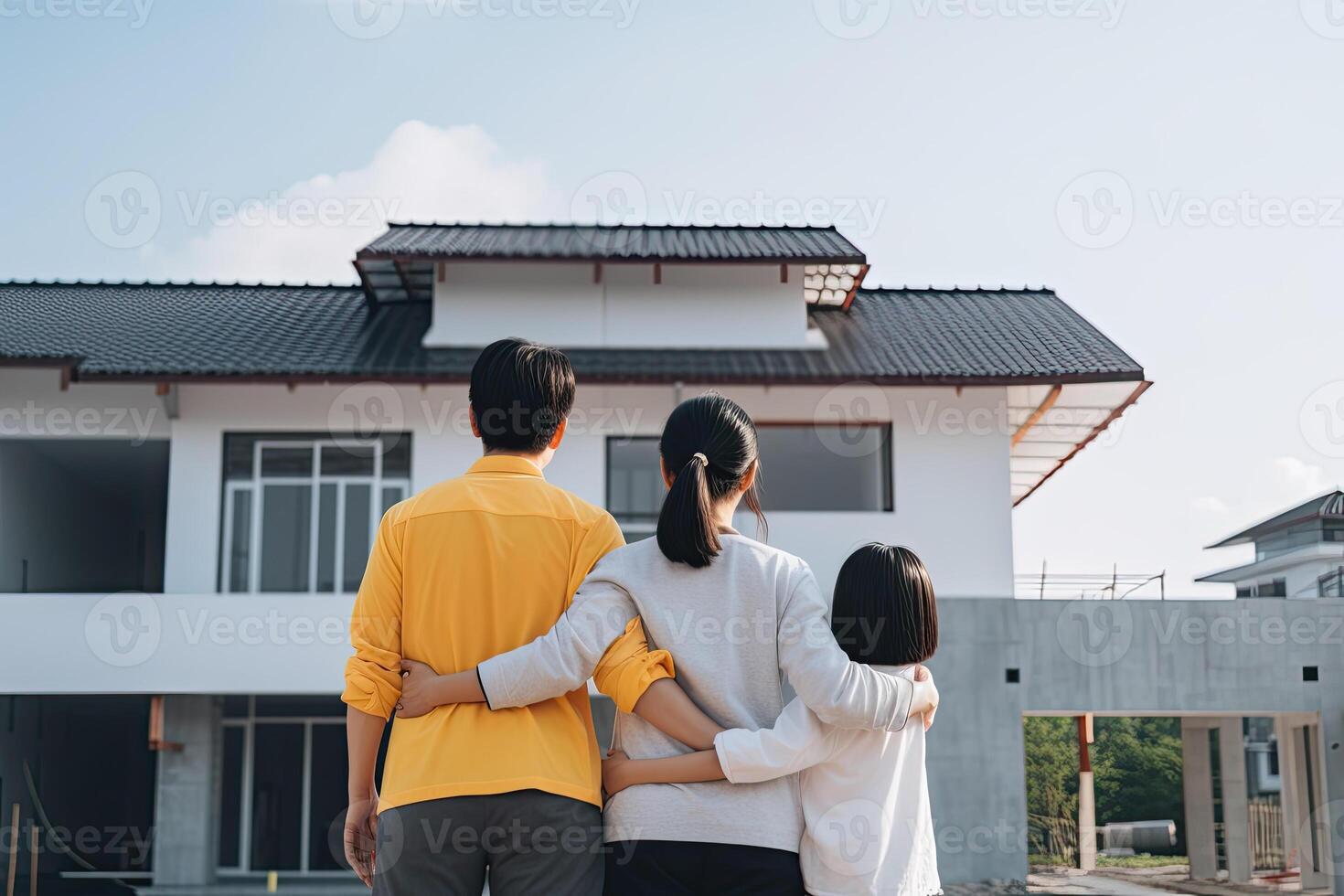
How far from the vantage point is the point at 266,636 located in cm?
1396

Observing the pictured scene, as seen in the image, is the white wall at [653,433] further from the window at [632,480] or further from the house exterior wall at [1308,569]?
the house exterior wall at [1308,569]

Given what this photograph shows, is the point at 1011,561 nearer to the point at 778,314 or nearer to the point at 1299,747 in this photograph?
the point at 778,314

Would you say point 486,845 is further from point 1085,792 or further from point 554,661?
point 1085,792

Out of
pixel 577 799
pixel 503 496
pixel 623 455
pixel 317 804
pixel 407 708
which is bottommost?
pixel 317 804

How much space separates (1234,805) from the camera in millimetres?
19812

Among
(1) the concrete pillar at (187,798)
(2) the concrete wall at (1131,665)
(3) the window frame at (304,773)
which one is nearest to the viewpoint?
(2) the concrete wall at (1131,665)

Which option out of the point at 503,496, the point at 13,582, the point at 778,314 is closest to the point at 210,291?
the point at 13,582

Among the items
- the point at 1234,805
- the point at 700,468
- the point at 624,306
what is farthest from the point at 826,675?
the point at 1234,805

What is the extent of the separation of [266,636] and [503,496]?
12.0m
